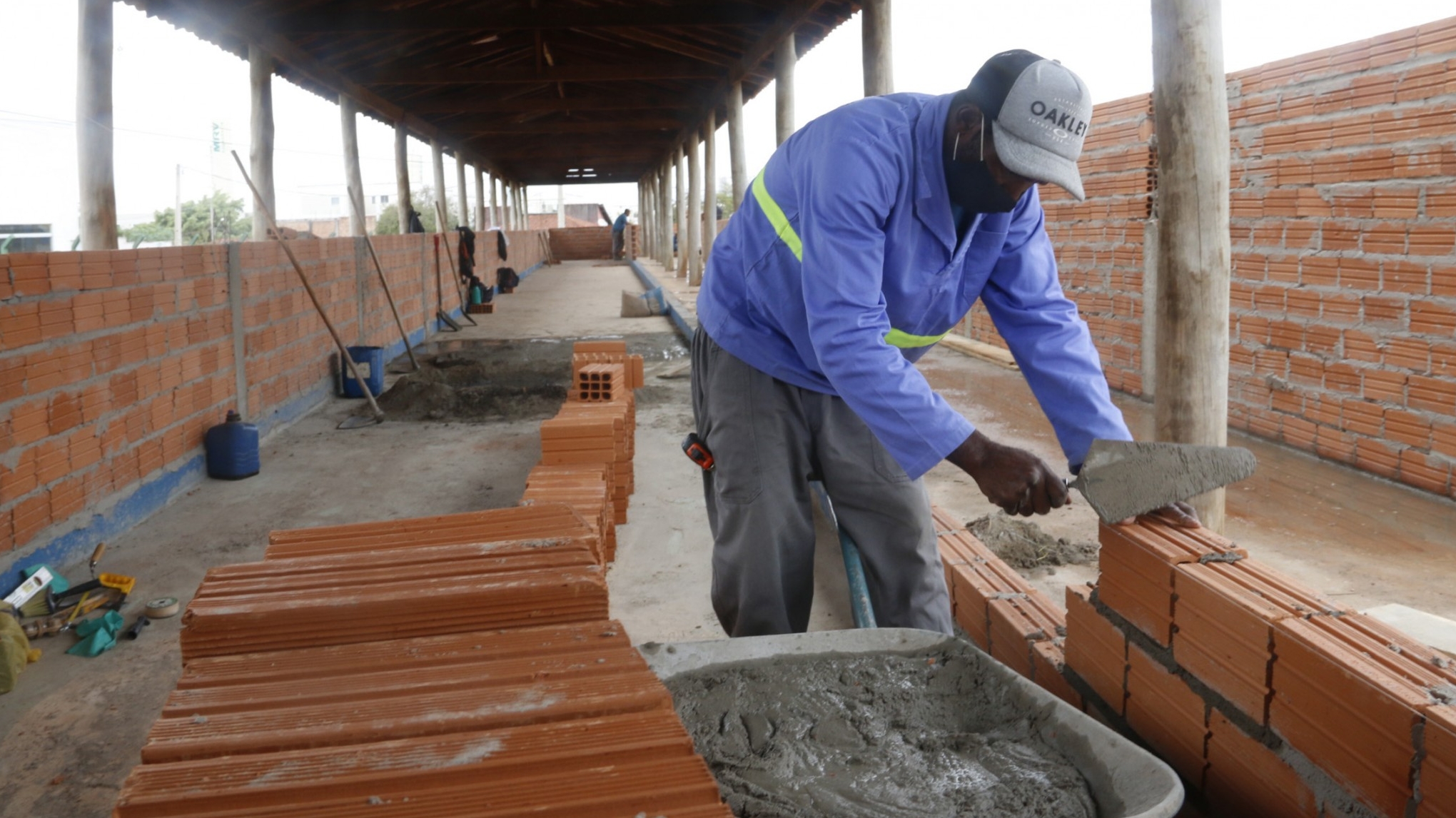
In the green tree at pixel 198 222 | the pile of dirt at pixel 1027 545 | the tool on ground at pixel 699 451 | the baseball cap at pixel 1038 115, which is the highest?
the green tree at pixel 198 222

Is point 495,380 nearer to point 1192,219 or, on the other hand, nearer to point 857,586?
point 1192,219

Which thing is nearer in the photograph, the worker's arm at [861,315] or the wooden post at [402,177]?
the worker's arm at [861,315]

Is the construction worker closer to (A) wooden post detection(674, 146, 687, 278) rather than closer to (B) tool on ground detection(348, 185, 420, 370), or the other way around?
(B) tool on ground detection(348, 185, 420, 370)

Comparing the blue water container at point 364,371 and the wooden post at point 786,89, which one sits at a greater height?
the wooden post at point 786,89

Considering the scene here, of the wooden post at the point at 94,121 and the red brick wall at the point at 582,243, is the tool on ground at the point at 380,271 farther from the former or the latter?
the red brick wall at the point at 582,243

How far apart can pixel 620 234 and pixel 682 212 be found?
14009mm

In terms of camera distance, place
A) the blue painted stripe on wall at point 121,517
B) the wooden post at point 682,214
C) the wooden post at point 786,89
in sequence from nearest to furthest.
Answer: the blue painted stripe on wall at point 121,517
the wooden post at point 786,89
the wooden post at point 682,214

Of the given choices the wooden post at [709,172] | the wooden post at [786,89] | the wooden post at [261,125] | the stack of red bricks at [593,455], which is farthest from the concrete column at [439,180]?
the stack of red bricks at [593,455]

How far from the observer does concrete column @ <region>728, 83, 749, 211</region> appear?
1422 cm

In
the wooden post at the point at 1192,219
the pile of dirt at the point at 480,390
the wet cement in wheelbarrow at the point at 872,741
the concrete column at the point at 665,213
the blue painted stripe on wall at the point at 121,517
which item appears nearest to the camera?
the wet cement in wheelbarrow at the point at 872,741

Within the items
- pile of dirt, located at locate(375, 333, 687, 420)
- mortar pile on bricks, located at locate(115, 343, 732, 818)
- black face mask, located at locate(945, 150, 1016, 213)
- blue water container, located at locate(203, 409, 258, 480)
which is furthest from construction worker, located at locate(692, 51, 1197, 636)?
pile of dirt, located at locate(375, 333, 687, 420)

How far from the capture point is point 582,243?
1667 inches

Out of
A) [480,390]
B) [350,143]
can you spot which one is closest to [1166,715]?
[480,390]

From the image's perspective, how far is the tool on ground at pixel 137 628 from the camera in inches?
162
